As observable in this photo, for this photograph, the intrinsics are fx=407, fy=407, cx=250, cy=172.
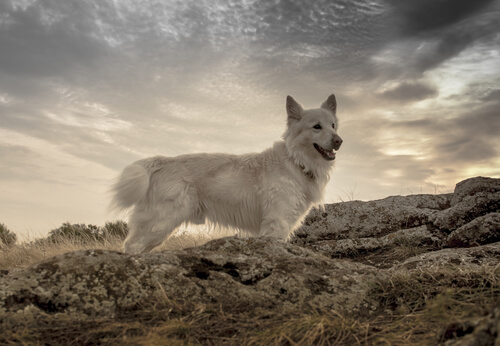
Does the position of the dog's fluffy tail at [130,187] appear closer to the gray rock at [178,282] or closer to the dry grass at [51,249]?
the dry grass at [51,249]

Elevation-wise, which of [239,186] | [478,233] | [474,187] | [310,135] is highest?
[310,135]

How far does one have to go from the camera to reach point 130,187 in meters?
6.04

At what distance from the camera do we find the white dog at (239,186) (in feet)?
19.6

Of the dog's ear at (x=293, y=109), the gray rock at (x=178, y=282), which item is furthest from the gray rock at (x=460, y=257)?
the dog's ear at (x=293, y=109)

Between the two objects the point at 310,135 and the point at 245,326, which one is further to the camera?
the point at 310,135

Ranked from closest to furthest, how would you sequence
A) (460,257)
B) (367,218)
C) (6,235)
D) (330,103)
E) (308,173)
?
(460,257), (308,173), (330,103), (367,218), (6,235)

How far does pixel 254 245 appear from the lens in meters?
3.39

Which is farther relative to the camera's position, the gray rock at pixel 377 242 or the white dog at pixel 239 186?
the gray rock at pixel 377 242

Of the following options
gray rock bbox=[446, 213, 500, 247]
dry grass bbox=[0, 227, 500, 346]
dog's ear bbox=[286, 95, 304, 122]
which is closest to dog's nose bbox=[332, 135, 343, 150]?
dog's ear bbox=[286, 95, 304, 122]

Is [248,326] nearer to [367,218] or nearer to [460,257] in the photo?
[460,257]

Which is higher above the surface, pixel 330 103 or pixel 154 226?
pixel 330 103

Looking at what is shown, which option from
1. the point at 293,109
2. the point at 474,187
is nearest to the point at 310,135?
the point at 293,109

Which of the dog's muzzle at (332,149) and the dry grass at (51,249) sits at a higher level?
the dog's muzzle at (332,149)

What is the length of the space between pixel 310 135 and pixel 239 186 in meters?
1.45
